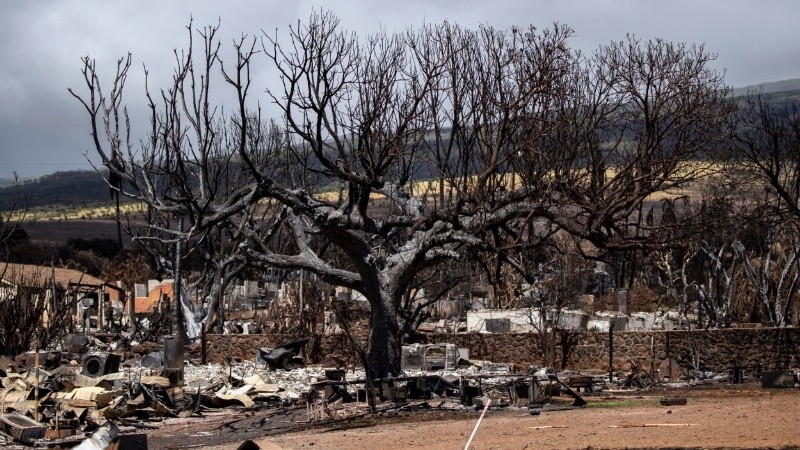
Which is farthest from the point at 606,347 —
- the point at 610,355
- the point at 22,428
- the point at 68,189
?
the point at 68,189

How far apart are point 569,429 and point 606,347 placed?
1198 centimetres

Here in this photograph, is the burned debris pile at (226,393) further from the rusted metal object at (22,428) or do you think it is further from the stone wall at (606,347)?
the stone wall at (606,347)

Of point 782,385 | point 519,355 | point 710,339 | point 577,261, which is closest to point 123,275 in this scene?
point 577,261

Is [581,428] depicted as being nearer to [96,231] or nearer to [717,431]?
[717,431]

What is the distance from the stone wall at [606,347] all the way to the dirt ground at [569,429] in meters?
5.72

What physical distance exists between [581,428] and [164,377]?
32.2ft

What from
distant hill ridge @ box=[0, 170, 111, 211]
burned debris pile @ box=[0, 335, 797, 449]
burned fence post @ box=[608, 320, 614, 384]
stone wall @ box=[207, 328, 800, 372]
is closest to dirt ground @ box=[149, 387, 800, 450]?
burned debris pile @ box=[0, 335, 797, 449]

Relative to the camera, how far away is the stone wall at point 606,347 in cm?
2739

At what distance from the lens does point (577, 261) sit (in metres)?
47.0

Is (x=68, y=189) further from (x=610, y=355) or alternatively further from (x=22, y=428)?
(x=22, y=428)

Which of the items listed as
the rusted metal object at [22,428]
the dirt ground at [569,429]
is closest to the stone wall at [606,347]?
the dirt ground at [569,429]

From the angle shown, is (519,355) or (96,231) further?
(96,231)

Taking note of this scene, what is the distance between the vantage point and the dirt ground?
1498cm

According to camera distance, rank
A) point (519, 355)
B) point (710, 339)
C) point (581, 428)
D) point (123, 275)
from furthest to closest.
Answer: point (123, 275), point (519, 355), point (710, 339), point (581, 428)
